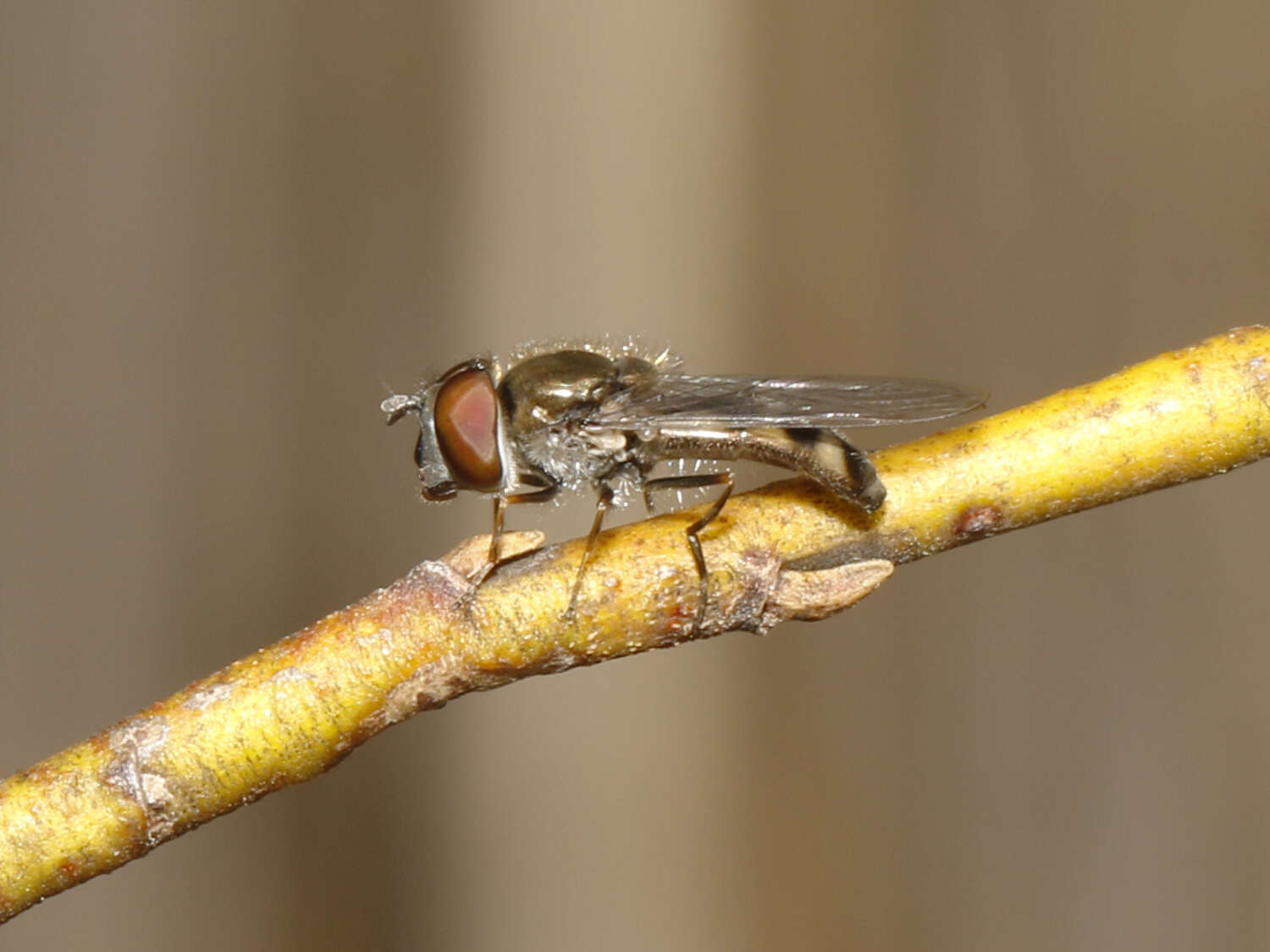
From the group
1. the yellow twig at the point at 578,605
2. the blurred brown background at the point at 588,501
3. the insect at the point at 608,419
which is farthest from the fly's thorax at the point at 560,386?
the blurred brown background at the point at 588,501

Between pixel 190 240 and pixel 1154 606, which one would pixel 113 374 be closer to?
pixel 190 240

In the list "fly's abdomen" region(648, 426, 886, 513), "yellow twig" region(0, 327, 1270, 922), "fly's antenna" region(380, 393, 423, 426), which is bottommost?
"yellow twig" region(0, 327, 1270, 922)

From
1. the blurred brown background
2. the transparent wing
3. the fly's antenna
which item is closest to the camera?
the transparent wing

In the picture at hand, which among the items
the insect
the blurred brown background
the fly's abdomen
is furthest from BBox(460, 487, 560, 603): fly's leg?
the blurred brown background

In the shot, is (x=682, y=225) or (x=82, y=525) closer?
(x=82, y=525)

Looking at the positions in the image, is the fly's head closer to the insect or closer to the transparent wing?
the insect

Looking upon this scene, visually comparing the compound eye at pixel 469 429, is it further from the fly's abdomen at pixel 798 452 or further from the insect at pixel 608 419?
the fly's abdomen at pixel 798 452

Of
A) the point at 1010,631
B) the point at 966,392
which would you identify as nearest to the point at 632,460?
the point at 966,392
